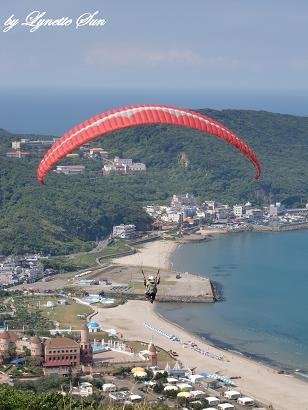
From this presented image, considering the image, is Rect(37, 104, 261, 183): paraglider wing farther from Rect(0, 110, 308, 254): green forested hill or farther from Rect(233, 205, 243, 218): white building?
Rect(233, 205, 243, 218): white building

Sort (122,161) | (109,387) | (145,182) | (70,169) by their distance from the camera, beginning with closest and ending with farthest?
(109,387)
(70,169)
(145,182)
(122,161)

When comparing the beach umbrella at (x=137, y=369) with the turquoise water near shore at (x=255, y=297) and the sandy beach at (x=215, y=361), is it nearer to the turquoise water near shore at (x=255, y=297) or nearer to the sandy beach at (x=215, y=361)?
the sandy beach at (x=215, y=361)

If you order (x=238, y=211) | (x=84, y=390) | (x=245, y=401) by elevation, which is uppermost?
(x=238, y=211)

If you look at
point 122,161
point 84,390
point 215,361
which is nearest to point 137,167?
point 122,161

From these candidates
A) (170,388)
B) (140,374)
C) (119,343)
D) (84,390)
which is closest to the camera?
(84,390)

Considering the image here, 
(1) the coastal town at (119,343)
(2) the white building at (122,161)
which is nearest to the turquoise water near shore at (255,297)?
(1) the coastal town at (119,343)

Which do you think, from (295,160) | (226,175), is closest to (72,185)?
(226,175)

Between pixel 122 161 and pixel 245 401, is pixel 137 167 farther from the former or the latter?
pixel 245 401
